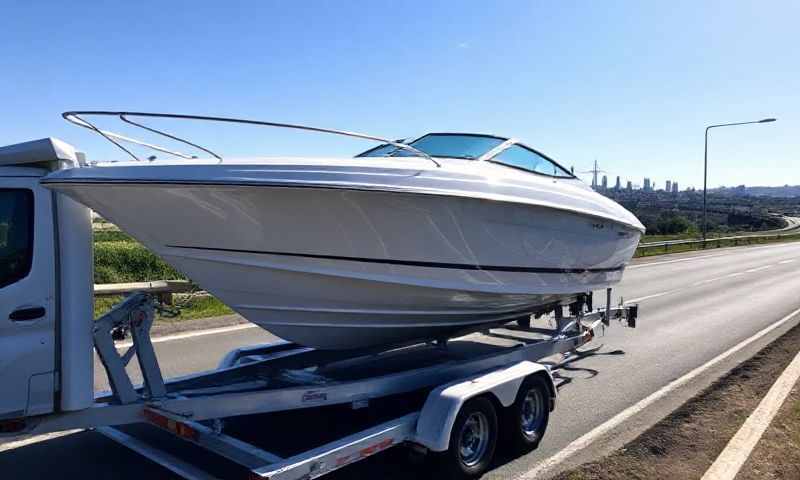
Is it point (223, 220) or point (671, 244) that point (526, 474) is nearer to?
point (223, 220)

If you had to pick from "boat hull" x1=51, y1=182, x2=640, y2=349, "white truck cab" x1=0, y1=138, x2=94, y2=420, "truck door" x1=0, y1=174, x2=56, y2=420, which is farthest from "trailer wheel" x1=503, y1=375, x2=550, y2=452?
"truck door" x1=0, y1=174, x2=56, y2=420

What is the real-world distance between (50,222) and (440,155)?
3.33 meters

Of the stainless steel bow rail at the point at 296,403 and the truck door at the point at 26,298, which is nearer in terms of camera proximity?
the truck door at the point at 26,298

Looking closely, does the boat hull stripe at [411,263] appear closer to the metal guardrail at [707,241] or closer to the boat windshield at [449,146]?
the boat windshield at [449,146]

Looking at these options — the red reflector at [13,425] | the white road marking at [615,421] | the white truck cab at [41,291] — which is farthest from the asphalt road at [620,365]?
the white truck cab at [41,291]

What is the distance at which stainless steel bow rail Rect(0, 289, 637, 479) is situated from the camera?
4.06m

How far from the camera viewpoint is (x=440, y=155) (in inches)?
237

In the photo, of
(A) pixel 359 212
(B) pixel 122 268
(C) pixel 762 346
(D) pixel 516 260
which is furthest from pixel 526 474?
(B) pixel 122 268

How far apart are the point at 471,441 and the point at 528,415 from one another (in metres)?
0.79

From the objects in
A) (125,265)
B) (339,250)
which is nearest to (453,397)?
(339,250)

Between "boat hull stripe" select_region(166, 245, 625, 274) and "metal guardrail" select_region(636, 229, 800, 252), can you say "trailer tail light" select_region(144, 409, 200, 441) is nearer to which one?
"boat hull stripe" select_region(166, 245, 625, 274)

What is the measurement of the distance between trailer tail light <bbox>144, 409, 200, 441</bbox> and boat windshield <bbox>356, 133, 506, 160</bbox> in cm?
283

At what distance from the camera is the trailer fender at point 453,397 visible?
4367 millimetres

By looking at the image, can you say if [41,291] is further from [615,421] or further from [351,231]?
[615,421]
